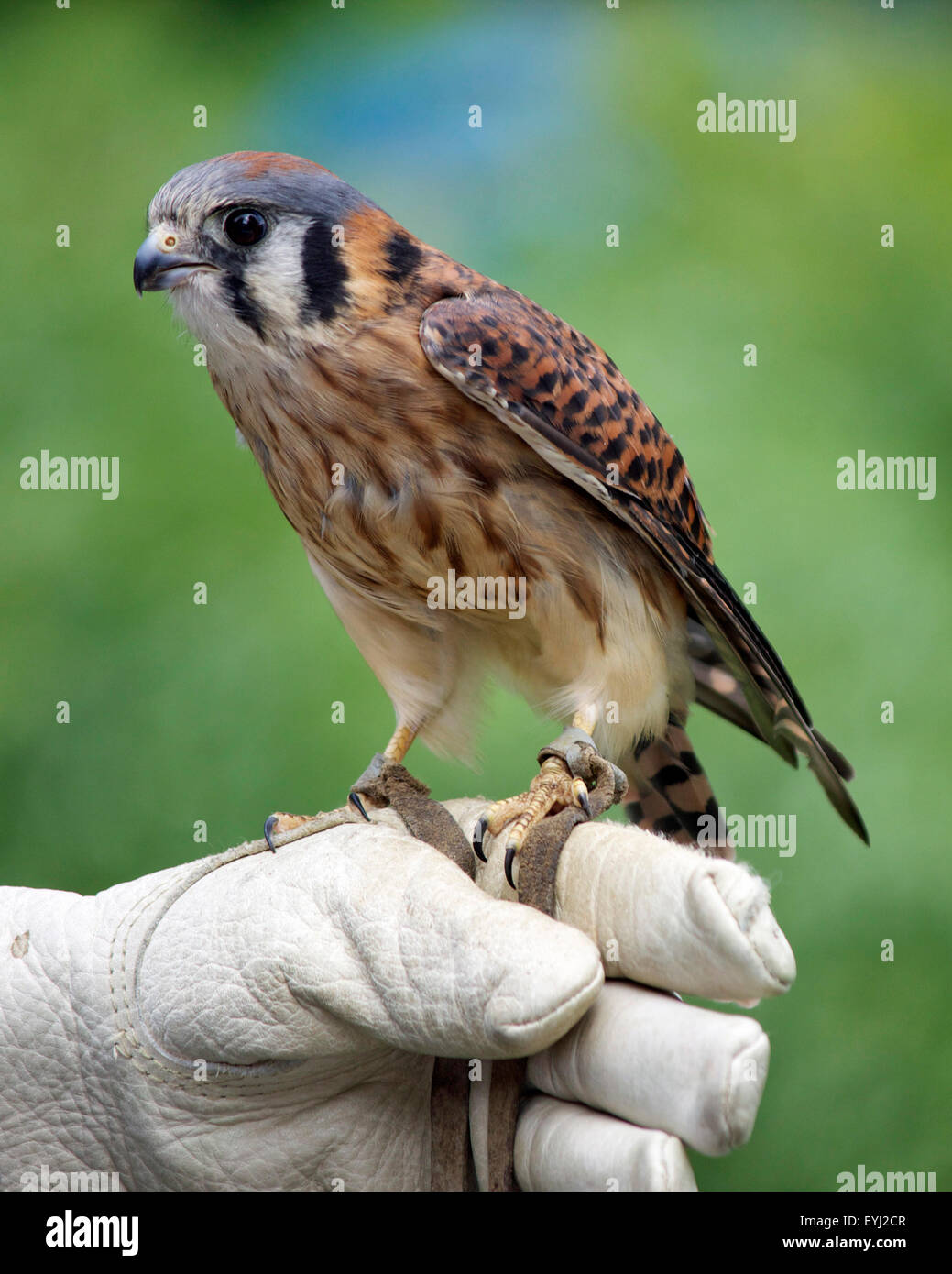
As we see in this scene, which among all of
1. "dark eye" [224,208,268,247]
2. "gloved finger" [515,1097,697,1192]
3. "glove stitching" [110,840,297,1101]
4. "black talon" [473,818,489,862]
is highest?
"dark eye" [224,208,268,247]

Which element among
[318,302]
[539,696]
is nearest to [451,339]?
[318,302]

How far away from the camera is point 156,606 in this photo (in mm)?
2209

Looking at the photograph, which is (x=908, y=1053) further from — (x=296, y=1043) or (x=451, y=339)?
(x=451, y=339)

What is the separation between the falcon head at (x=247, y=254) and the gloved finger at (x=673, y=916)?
2.34 feet

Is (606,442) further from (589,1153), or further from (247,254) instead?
(589,1153)

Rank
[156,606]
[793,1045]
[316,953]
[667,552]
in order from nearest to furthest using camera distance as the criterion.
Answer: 1. [316,953]
2. [667,552]
3. [793,1045]
4. [156,606]

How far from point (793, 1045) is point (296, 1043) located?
1359 millimetres

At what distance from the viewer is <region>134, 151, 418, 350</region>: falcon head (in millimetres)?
1230

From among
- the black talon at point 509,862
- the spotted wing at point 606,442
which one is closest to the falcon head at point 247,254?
the spotted wing at point 606,442

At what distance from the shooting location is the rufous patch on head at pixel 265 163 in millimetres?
1248

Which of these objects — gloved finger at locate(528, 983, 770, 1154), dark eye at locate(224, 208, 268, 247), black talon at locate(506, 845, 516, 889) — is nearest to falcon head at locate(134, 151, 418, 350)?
dark eye at locate(224, 208, 268, 247)

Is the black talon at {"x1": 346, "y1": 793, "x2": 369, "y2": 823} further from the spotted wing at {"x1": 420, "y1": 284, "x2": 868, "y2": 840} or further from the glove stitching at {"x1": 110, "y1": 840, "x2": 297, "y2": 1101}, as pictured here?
the spotted wing at {"x1": 420, "y1": 284, "x2": 868, "y2": 840}

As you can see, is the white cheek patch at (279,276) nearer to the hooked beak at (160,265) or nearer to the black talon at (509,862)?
the hooked beak at (160,265)

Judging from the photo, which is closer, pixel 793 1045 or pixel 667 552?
pixel 667 552
